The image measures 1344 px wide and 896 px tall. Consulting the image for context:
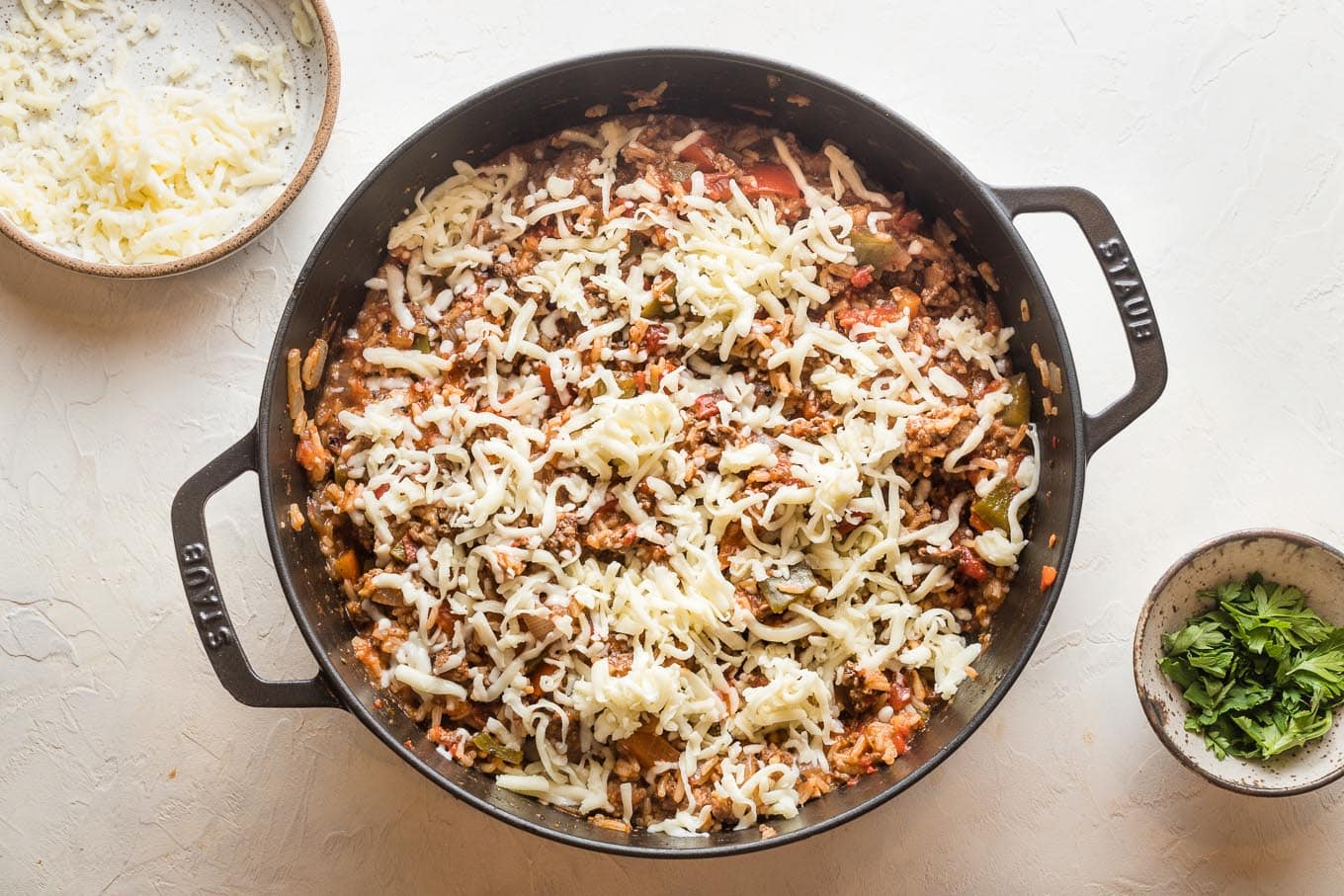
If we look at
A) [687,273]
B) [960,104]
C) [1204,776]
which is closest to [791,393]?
[687,273]

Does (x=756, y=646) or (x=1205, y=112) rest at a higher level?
(x=1205, y=112)

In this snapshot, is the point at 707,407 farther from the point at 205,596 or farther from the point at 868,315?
the point at 205,596

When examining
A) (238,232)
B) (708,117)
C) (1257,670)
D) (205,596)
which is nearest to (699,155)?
(708,117)

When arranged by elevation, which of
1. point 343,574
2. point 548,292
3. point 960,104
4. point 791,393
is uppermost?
point 960,104

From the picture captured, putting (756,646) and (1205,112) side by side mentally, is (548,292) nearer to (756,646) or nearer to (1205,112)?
(756,646)

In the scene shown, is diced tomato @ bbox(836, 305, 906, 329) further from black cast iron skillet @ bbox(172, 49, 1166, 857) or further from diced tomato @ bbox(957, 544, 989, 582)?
diced tomato @ bbox(957, 544, 989, 582)

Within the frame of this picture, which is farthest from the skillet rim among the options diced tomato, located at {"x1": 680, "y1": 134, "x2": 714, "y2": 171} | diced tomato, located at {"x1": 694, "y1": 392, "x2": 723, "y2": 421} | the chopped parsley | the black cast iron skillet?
diced tomato, located at {"x1": 694, "y1": 392, "x2": 723, "y2": 421}

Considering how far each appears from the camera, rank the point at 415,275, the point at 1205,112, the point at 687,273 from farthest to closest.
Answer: the point at 1205,112 < the point at 415,275 < the point at 687,273

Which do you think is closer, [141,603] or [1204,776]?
[1204,776]
